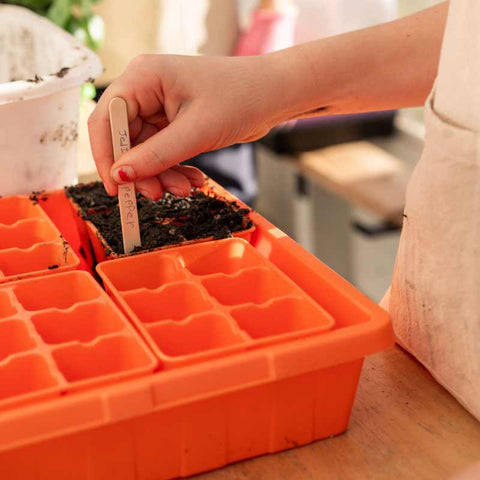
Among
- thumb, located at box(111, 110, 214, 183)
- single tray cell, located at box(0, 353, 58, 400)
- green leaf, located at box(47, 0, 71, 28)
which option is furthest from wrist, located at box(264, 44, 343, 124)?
green leaf, located at box(47, 0, 71, 28)

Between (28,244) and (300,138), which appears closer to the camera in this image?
(28,244)

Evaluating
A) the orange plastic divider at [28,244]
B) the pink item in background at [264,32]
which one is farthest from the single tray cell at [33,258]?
the pink item in background at [264,32]

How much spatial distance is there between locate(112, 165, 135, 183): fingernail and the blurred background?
2.55 ft

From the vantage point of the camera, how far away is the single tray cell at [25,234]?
3.29ft

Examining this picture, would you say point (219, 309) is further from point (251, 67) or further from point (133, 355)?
point (251, 67)

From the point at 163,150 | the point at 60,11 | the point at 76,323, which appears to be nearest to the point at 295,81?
the point at 163,150

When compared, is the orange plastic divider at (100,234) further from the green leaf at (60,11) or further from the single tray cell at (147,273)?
the green leaf at (60,11)

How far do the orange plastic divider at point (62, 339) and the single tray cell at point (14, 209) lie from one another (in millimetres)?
274

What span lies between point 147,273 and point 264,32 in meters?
1.50

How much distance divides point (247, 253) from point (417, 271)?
0.65ft

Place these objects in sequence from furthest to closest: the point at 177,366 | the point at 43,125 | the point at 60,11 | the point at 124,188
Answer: the point at 60,11, the point at 43,125, the point at 124,188, the point at 177,366

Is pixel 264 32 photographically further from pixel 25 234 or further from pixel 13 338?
pixel 13 338

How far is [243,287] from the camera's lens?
0.87 meters

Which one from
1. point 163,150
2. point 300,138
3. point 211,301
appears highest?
point 163,150
